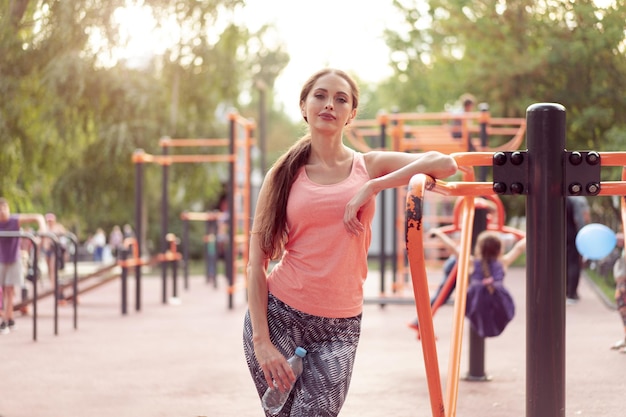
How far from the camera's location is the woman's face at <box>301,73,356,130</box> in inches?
115

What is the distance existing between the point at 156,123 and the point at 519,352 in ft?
62.2

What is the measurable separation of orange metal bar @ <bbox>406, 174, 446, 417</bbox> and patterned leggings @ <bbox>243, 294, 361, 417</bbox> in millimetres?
276

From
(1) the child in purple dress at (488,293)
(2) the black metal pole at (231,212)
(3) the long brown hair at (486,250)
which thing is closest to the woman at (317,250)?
(1) the child in purple dress at (488,293)

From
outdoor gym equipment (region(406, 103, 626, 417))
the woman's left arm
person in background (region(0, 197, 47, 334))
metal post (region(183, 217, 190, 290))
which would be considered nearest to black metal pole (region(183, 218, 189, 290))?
metal post (region(183, 217, 190, 290))

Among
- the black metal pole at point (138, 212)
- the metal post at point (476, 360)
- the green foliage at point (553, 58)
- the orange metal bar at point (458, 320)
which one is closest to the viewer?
Result: the orange metal bar at point (458, 320)

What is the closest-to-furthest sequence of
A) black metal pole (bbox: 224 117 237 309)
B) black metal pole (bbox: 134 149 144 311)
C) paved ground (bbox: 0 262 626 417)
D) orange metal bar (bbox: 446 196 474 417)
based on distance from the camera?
orange metal bar (bbox: 446 196 474 417)
paved ground (bbox: 0 262 626 417)
black metal pole (bbox: 224 117 237 309)
black metal pole (bbox: 134 149 144 311)

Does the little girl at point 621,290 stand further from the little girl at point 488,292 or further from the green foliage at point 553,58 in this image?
the little girl at point 488,292

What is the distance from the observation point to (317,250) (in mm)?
2863

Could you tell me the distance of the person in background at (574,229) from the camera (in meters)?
11.2

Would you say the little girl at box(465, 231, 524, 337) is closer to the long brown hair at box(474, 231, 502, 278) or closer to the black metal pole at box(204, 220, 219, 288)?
the long brown hair at box(474, 231, 502, 278)

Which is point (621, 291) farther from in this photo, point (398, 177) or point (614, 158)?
point (398, 177)

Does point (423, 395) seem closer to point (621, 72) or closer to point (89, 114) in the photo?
point (621, 72)

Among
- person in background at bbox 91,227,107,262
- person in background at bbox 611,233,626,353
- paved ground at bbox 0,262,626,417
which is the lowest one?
person in background at bbox 91,227,107,262

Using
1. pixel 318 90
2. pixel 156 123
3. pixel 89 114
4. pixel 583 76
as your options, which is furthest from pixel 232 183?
pixel 156 123
